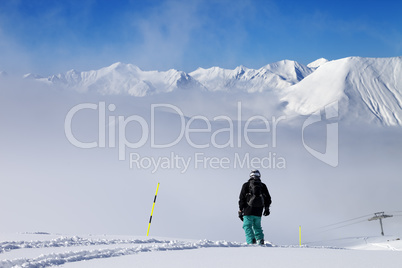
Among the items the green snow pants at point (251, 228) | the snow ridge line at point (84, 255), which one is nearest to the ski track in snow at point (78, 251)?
the snow ridge line at point (84, 255)

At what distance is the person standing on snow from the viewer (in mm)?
13180

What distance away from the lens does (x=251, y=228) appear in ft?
43.8

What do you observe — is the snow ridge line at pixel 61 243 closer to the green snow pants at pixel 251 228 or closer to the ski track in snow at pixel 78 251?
the ski track in snow at pixel 78 251

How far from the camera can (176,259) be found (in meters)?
7.54

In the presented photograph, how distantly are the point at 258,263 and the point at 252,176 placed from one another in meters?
6.27

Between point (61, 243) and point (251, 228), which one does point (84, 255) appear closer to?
point (61, 243)

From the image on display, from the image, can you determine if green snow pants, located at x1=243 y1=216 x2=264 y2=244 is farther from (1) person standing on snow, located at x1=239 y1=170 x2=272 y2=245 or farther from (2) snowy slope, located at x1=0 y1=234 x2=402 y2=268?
(2) snowy slope, located at x1=0 y1=234 x2=402 y2=268

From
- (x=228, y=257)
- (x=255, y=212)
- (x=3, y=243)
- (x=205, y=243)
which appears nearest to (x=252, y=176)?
(x=255, y=212)

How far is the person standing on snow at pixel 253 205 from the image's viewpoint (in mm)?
13180

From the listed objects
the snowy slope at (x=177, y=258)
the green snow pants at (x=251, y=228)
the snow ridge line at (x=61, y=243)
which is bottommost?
the snowy slope at (x=177, y=258)

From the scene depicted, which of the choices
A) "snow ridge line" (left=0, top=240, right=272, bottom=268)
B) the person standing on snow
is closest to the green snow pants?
the person standing on snow

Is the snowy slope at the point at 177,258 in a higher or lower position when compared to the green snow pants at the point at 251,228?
lower

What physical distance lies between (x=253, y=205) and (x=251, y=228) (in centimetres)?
73

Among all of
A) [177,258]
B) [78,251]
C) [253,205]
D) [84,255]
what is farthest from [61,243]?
[253,205]
